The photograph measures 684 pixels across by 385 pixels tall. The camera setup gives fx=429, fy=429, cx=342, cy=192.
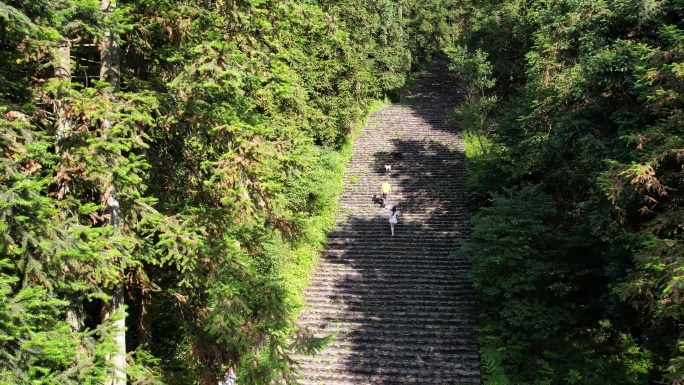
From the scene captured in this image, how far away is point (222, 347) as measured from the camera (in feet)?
22.1

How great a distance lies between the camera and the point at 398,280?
14.8 meters

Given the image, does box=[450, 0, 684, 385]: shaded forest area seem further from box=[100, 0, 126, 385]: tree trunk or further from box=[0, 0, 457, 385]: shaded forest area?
box=[100, 0, 126, 385]: tree trunk

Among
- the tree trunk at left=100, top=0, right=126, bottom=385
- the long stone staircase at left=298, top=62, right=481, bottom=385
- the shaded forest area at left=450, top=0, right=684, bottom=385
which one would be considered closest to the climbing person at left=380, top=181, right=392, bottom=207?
the long stone staircase at left=298, top=62, right=481, bottom=385

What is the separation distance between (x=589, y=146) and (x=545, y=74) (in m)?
6.95

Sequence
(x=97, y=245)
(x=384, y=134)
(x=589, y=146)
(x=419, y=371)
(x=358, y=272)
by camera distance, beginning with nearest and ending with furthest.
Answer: (x=97, y=245) → (x=589, y=146) → (x=419, y=371) → (x=358, y=272) → (x=384, y=134)

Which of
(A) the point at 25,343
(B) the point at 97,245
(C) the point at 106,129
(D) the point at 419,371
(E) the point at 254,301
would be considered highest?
(C) the point at 106,129

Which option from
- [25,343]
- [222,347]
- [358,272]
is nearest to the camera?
[25,343]

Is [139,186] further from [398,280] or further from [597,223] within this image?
[398,280]

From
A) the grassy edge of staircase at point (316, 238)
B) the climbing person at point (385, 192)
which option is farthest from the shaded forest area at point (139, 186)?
the climbing person at point (385, 192)

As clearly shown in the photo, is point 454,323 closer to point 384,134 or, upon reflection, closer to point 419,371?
point 419,371

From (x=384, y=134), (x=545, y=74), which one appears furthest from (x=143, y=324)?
(x=384, y=134)

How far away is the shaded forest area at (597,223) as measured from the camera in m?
7.42

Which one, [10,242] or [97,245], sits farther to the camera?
[97,245]

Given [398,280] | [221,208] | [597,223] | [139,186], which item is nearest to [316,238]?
[398,280]
